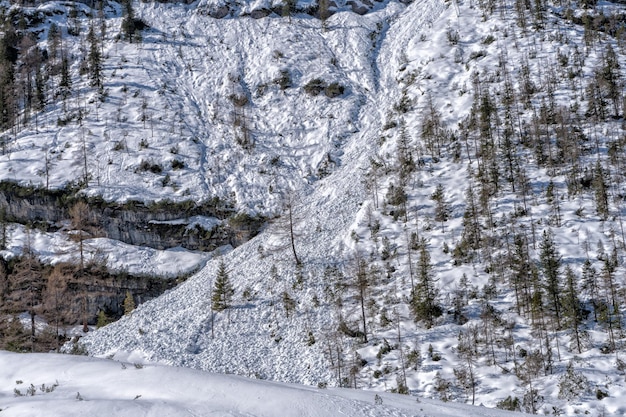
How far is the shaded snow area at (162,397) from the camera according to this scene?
706cm

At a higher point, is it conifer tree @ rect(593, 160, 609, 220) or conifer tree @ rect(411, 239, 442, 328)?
conifer tree @ rect(593, 160, 609, 220)

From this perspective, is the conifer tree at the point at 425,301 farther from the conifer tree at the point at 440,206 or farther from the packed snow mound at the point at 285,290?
the conifer tree at the point at 440,206

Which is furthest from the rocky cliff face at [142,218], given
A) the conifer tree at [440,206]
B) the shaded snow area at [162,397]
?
the shaded snow area at [162,397]

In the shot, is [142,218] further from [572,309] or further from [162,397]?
[162,397]

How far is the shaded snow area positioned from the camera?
23.2 feet

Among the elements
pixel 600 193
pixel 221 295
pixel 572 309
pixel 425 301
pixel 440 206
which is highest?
pixel 440 206

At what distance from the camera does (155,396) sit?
7.71 m

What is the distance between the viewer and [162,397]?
7.67m

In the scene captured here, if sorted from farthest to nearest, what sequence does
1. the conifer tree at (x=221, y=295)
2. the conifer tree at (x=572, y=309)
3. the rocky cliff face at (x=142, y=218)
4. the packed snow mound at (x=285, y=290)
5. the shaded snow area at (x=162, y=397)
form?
the rocky cliff face at (x=142, y=218) → the conifer tree at (x=221, y=295) → the packed snow mound at (x=285, y=290) → the conifer tree at (x=572, y=309) → the shaded snow area at (x=162, y=397)

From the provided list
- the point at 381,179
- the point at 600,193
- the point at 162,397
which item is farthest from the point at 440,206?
the point at 162,397

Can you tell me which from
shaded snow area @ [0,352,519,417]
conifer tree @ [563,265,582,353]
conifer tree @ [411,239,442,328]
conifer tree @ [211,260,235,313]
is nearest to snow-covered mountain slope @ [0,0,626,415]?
conifer tree @ [411,239,442,328]

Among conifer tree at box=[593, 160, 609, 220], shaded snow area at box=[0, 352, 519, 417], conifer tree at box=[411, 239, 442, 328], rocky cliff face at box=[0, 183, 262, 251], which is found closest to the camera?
shaded snow area at box=[0, 352, 519, 417]

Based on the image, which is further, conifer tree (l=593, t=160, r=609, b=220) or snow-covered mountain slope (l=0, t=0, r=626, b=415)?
conifer tree (l=593, t=160, r=609, b=220)

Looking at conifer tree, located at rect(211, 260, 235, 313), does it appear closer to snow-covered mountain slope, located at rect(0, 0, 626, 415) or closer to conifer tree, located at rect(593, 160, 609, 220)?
snow-covered mountain slope, located at rect(0, 0, 626, 415)
